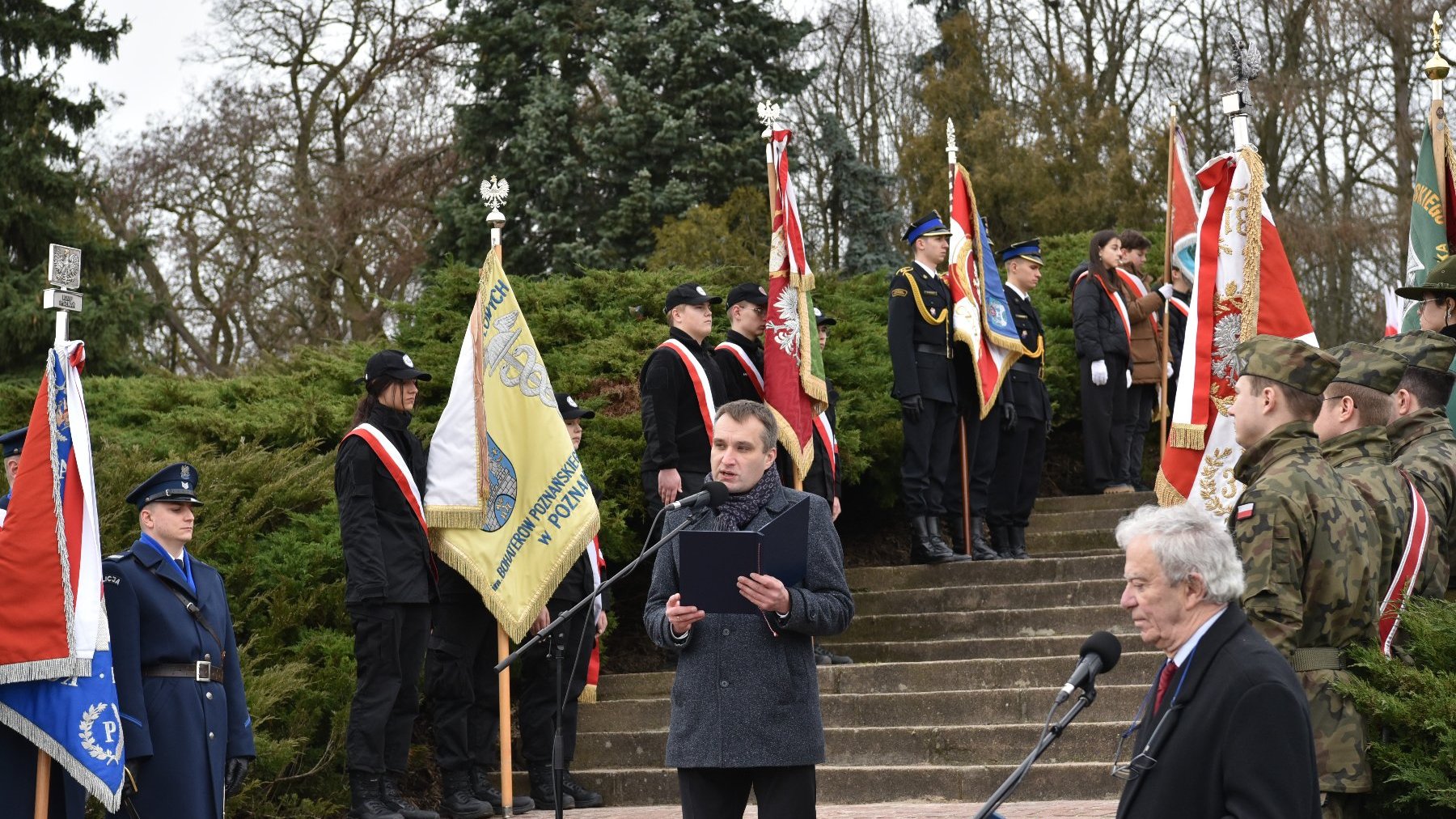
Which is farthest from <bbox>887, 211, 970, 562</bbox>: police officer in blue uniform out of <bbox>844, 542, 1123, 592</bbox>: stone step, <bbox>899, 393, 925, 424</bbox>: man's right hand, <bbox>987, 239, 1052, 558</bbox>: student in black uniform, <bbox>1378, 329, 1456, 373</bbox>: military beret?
<bbox>1378, 329, 1456, 373</bbox>: military beret

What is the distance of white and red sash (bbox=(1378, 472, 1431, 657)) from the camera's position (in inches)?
219

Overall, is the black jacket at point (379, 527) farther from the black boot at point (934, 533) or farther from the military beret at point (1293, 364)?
the military beret at point (1293, 364)

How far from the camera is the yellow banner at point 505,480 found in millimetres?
8727

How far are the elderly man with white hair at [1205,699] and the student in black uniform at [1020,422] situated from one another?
8131 mm

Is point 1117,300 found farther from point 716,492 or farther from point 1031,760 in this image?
point 1031,760

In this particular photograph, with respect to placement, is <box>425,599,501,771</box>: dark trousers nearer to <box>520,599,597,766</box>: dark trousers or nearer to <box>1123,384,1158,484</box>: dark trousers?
<box>520,599,597,766</box>: dark trousers

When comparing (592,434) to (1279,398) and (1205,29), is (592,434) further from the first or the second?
(1205,29)

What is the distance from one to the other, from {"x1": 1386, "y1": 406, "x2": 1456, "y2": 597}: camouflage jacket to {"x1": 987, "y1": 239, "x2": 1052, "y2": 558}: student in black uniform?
5.68m

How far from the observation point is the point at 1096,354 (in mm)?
13383

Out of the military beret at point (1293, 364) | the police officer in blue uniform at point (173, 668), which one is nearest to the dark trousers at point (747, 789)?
the military beret at point (1293, 364)

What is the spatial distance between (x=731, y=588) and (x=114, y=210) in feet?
85.0

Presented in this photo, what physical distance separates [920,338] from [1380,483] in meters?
6.18


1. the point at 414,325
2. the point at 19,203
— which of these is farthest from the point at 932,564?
the point at 19,203

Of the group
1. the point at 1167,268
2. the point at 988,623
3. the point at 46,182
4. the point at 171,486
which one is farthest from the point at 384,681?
the point at 46,182
